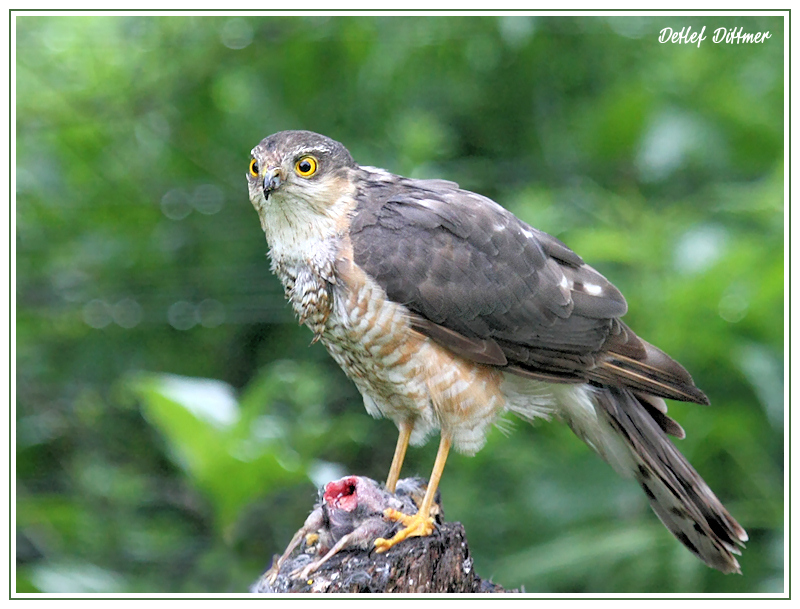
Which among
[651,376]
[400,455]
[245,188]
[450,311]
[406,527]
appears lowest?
[406,527]

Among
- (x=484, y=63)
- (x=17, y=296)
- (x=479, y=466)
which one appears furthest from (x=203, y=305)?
(x=484, y=63)

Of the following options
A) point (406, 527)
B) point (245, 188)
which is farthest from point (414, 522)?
point (245, 188)

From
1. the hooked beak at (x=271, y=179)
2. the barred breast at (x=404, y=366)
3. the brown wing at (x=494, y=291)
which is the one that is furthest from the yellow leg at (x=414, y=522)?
the hooked beak at (x=271, y=179)

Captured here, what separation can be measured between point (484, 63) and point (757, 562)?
2934 mm

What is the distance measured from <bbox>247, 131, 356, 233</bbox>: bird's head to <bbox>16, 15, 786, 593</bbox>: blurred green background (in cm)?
140

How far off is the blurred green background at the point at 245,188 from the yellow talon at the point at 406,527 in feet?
4.67

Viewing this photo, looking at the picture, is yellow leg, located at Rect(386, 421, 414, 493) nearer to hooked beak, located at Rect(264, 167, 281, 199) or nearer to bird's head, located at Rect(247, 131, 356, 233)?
bird's head, located at Rect(247, 131, 356, 233)

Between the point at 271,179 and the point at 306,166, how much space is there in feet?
0.49

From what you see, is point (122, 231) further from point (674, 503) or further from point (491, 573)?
point (674, 503)

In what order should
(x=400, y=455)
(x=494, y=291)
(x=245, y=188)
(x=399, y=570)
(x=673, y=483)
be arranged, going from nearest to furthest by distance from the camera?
(x=399, y=570)
(x=494, y=291)
(x=673, y=483)
(x=400, y=455)
(x=245, y=188)

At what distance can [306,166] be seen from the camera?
2838mm

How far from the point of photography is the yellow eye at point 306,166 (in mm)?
2828

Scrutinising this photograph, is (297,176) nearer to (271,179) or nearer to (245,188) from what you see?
(271,179)

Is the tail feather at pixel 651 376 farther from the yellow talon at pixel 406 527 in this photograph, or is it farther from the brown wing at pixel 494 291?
the yellow talon at pixel 406 527
